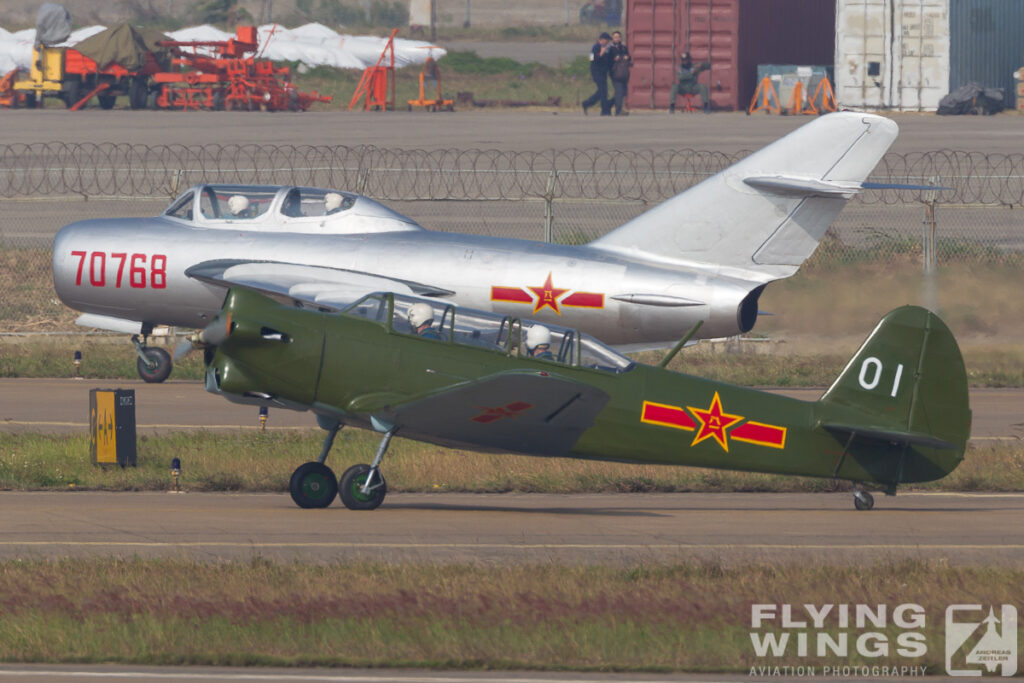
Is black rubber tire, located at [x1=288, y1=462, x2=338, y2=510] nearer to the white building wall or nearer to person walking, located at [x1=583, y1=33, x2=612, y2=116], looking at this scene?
person walking, located at [x1=583, y1=33, x2=612, y2=116]

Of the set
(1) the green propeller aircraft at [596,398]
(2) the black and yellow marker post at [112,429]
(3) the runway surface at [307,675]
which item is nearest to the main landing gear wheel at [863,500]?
(1) the green propeller aircraft at [596,398]

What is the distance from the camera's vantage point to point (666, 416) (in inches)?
543

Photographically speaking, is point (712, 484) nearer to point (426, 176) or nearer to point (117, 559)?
point (117, 559)

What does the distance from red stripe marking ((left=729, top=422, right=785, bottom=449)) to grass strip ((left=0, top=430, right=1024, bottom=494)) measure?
2344 mm

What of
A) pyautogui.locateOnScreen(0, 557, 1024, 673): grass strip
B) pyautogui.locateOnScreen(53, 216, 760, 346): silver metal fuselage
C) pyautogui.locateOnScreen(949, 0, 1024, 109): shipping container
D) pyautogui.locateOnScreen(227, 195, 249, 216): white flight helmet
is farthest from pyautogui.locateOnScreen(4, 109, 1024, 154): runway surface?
pyautogui.locateOnScreen(0, 557, 1024, 673): grass strip

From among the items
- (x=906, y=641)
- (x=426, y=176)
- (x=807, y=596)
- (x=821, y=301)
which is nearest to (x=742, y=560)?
(x=807, y=596)

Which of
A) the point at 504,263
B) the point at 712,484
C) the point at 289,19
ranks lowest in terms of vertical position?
the point at 712,484

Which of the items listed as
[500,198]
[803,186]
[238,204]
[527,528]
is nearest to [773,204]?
[803,186]

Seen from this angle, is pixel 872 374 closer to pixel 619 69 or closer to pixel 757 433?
pixel 757 433

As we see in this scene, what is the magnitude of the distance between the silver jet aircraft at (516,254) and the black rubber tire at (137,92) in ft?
133

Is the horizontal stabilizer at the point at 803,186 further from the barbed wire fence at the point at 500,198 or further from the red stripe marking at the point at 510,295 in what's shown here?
the barbed wire fence at the point at 500,198

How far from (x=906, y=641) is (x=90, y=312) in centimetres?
1558

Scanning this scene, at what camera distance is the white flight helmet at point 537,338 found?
13914mm

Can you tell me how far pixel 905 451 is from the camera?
45.7 ft
